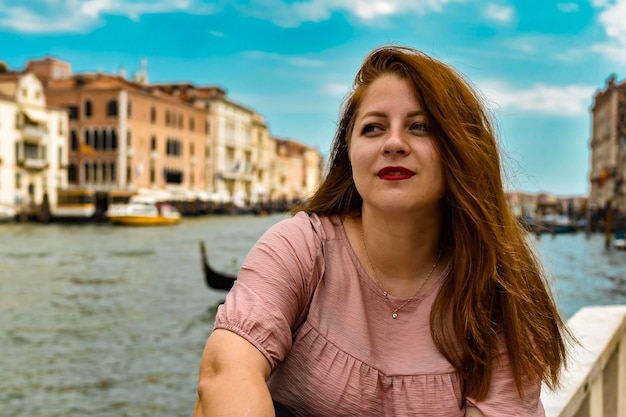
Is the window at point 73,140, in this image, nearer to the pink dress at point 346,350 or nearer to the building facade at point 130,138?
the building facade at point 130,138

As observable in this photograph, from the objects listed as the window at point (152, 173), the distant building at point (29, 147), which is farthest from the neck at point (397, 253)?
the window at point (152, 173)

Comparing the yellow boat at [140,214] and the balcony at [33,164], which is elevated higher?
the balcony at [33,164]

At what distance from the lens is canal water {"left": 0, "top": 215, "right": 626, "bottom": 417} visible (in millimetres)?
5500

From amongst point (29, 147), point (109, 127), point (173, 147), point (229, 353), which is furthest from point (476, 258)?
point (173, 147)

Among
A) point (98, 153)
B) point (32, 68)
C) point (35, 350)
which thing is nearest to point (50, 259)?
point (35, 350)

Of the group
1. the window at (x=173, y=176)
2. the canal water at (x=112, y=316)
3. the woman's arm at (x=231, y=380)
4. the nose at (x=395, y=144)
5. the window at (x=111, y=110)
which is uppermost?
the window at (x=111, y=110)

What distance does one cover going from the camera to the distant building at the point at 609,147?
35.2 meters

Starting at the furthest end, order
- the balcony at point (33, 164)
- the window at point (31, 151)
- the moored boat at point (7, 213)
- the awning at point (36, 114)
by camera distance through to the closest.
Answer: the window at point (31, 151) → the awning at point (36, 114) → the balcony at point (33, 164) → the moored boat at point (7, 213)

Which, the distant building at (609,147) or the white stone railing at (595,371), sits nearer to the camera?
the white stone railing at (595,371)

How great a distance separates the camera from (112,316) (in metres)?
8.83

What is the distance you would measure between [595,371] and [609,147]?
41649 mm

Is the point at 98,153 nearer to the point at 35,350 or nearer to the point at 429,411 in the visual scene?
the point at 35,350

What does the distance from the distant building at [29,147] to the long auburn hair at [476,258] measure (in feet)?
86.9

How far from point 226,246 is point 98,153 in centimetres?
1554
